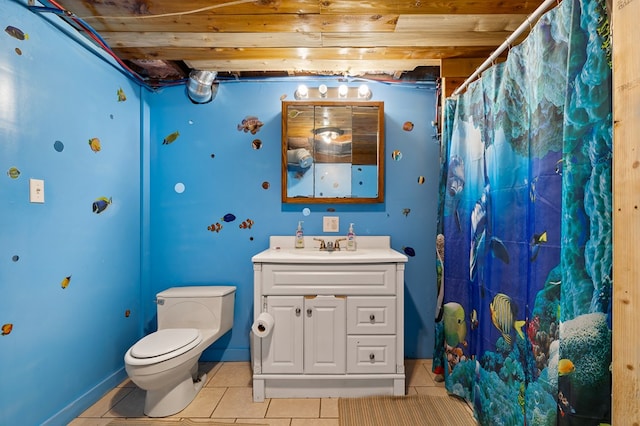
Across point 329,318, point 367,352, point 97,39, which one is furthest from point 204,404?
point 97,39

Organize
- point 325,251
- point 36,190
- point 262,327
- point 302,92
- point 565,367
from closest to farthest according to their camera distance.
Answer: point 565,367 → point 36,190 → point 262,327 → point 325,251 → point 302,92

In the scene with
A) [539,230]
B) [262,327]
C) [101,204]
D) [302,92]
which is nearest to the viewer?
[539,230]

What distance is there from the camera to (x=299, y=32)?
182 centimetres

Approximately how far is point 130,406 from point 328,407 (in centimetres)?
113

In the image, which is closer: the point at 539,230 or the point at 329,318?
the point at 539,230

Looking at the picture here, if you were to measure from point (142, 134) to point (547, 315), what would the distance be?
101 inches

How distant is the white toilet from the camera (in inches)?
63.3

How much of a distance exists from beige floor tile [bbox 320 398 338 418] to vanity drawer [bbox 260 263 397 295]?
630mm

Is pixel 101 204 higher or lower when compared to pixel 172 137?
lower

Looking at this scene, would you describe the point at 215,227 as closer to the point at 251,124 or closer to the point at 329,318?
the point at 251,124

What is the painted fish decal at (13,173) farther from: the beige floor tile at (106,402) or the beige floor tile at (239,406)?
the beige floor tile at (239,406)

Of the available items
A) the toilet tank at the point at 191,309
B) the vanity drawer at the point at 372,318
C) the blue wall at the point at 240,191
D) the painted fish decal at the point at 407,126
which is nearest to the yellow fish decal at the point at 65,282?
the toilet tank at the point at 191,309

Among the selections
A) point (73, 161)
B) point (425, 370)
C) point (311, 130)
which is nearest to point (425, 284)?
point (425, 370)

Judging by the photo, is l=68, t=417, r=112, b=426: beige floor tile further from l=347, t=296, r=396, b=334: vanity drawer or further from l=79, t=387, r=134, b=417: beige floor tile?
l=347, t=296, r=396, b=334: vanity drawer
